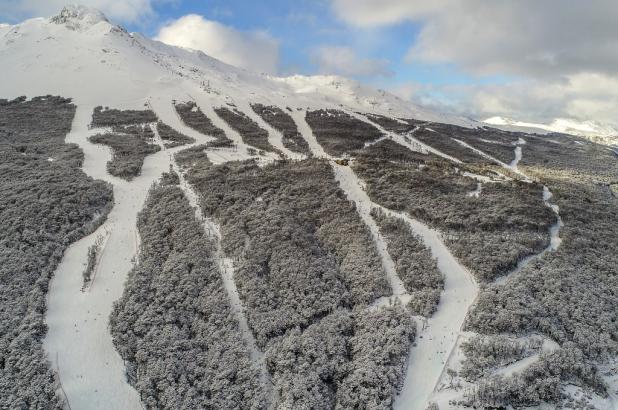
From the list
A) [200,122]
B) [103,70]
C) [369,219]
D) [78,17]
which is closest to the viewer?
[369,219]

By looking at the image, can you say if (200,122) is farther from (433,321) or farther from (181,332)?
(433,321)

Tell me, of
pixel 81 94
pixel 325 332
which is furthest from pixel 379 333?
pixel 81 94

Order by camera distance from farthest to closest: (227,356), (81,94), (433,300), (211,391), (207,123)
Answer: (81,94) → (207,123) → (433,300) → (227,356) → (211,391)

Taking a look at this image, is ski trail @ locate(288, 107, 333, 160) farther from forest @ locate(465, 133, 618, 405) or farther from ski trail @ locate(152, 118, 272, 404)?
forest @ locate(465, 133, 618, 405)

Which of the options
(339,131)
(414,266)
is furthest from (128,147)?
(414,266)

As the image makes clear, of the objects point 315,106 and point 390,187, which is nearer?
point 390,187

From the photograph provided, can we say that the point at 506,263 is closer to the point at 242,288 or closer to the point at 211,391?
the point at 242,288
